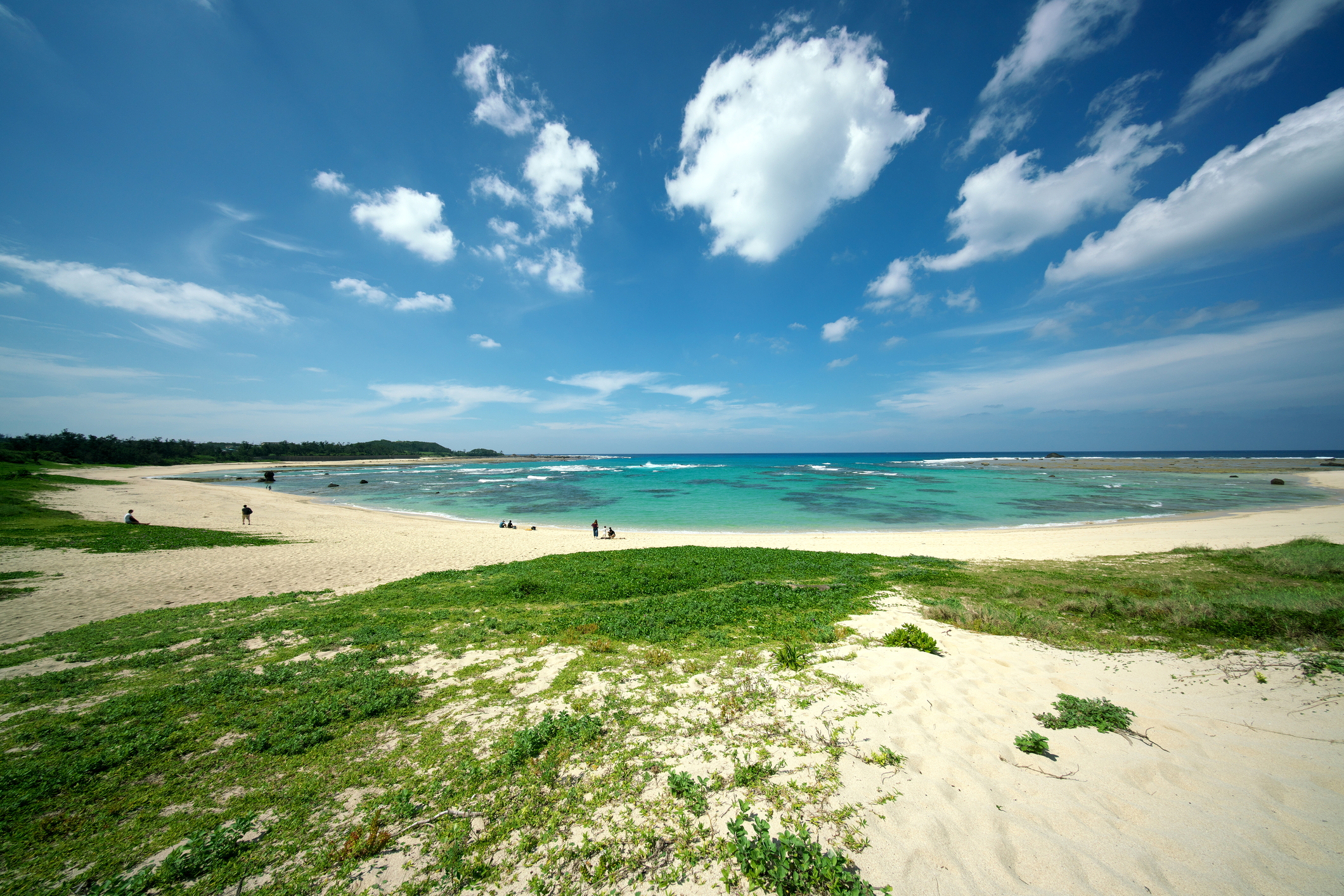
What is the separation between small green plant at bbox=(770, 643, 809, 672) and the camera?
7.01m

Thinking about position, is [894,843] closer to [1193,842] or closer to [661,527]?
[1193,842]

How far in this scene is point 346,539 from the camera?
2242cm

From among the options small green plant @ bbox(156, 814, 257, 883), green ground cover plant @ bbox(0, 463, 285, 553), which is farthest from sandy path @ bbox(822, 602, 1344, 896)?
green ground cover plant @ bbox(0, 463, 285, 553)

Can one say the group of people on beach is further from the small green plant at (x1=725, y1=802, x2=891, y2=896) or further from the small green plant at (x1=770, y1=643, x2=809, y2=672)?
the small green plant at (x1=725, y1=802, x2=891, y2=896)

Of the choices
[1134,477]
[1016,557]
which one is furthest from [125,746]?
[1134,477]

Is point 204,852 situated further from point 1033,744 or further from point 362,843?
point 1033,744

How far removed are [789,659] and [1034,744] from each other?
3144mm

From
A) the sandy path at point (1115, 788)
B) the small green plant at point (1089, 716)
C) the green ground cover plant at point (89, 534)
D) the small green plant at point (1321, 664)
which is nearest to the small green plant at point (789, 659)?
the sandy path at point (1115, 788)

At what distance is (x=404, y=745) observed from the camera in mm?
5238

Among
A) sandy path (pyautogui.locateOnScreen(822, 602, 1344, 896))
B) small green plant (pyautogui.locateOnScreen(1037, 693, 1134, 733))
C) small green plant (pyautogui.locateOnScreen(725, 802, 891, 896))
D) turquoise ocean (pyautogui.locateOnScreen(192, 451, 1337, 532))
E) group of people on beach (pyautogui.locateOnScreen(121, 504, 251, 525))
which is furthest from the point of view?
turquoise ocean (pyautogui.locateOnScreen(192, 451, 1337, 532))

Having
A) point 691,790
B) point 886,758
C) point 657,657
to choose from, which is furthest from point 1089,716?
point 657,657

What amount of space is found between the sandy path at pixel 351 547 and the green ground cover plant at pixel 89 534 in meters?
1.14

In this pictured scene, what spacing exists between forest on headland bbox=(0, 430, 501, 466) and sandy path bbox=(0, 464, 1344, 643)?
Answer: 55418 mm

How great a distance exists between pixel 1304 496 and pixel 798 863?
2693 inches
